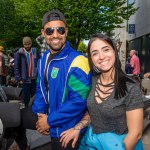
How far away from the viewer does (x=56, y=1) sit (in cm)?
2423

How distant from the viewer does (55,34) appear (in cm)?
262

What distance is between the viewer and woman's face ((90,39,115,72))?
7.59ft

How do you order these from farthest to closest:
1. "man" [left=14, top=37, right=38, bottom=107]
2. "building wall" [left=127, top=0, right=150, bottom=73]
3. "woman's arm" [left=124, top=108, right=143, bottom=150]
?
"building wall" [left=127, top=0, right=150, bottom=73] → "man" [left=14, top=37, right=38, bottom=107] → "woman's arm" [left=124, top=108, right=143, bottom=150]

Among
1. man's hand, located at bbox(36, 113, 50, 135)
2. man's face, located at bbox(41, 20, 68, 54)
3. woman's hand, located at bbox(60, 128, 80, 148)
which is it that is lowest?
woman's hand, located at bbox(60, 128, 80, 148)

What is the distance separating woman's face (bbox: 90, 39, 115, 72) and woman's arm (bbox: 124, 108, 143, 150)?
1.17ft

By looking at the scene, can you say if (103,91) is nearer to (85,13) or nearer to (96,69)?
(96,69)

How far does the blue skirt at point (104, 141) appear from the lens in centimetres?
216

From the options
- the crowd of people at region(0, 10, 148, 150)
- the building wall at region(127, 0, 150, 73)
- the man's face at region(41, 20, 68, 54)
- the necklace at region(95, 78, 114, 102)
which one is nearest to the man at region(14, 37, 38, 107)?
the crowd of people at region(0, 10, 148, 150)

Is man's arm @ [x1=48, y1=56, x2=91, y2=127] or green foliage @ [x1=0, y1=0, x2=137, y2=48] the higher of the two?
green foliage @ [x1=0, y1=0, x2=137, y2=48]

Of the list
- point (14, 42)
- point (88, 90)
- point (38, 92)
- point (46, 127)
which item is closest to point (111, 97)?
point (88, 90)

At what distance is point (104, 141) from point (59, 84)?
0.54 metres

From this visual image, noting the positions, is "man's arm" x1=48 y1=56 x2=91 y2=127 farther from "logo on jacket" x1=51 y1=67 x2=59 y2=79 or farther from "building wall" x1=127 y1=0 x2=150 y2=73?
"building wall" x1=127 y1=0 x2=150 y2=73

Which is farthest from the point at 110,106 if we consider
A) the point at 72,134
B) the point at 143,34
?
the point at 143,34

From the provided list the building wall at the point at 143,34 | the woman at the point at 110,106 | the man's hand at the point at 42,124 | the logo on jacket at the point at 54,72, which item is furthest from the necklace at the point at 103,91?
the building wall at the point at 143,34
